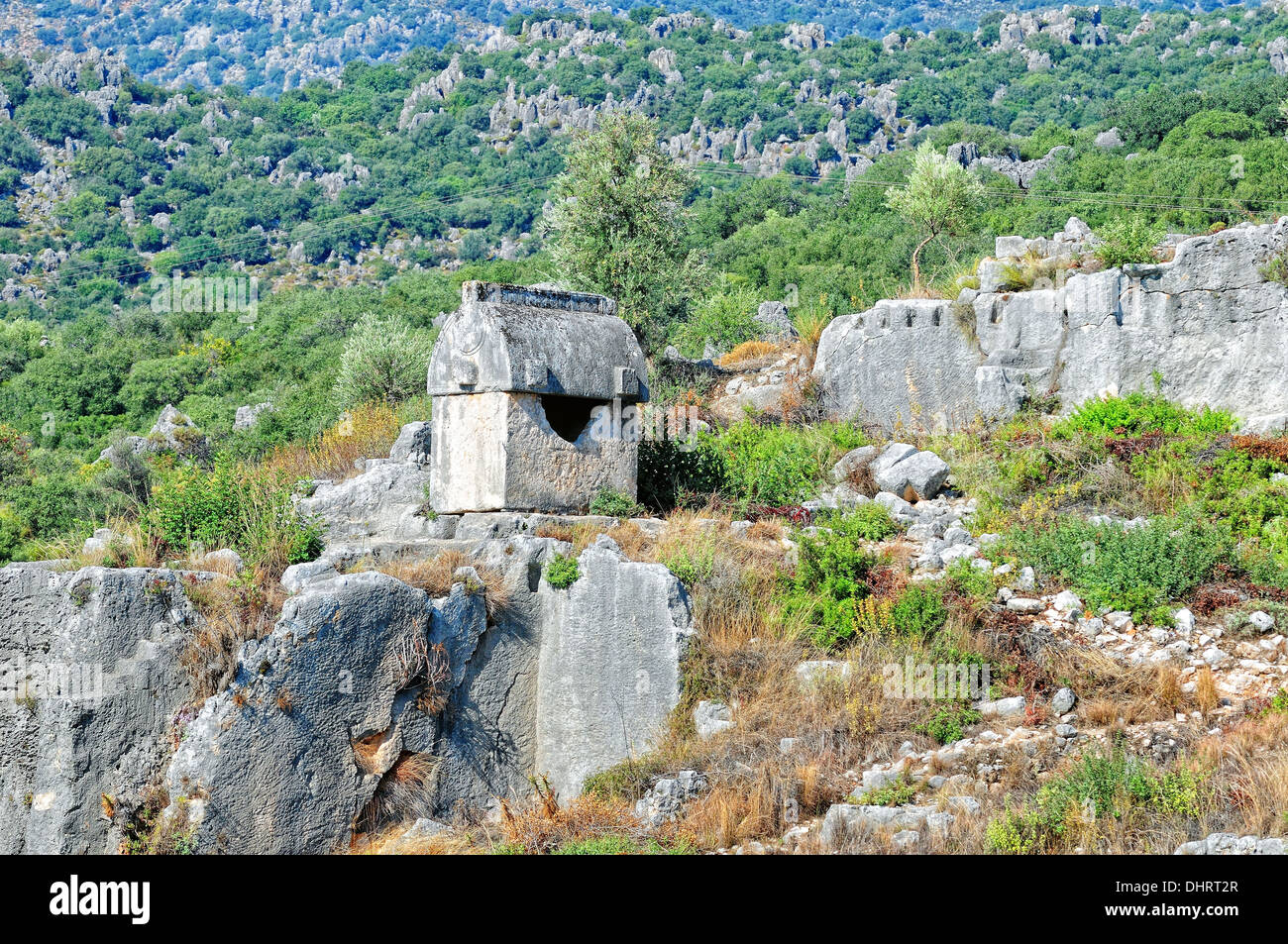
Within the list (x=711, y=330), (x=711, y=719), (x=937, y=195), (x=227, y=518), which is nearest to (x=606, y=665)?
(x=711, y=719)

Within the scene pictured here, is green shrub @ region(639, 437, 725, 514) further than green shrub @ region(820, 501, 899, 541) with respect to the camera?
Yes

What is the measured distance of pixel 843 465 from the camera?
12.8m

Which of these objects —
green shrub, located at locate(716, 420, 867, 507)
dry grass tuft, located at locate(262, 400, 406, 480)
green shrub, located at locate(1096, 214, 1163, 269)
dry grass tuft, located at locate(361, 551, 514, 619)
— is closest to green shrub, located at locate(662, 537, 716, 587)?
dry grass tuft, located at locate(361, 551, 514, 619)

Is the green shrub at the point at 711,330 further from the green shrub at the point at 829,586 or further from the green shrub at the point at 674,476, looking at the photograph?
the green shrub at the point at 829,586

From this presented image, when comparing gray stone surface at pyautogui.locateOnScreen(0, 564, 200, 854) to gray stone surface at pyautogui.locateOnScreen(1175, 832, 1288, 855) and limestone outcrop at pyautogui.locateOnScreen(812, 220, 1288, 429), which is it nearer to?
gray stone surface at pyautogui.locateOnScreen(1175, 832, 1288, 855)

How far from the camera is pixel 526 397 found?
Answer: 9469 mm

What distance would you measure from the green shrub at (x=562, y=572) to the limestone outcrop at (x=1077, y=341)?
6816mm

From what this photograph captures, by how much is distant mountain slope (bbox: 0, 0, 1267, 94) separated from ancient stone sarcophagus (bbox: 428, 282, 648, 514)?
111028 millimetres

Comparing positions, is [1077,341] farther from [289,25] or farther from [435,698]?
[289,25]

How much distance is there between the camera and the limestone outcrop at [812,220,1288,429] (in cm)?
1334

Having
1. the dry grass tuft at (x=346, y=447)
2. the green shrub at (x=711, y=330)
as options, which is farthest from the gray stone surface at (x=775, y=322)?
the dry grass tuft at (x=346, y=447)

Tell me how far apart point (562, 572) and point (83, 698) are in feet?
10.6

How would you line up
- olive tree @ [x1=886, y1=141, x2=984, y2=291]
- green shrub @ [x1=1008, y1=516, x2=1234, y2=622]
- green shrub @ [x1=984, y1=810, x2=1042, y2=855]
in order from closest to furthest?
green shrub @ [x1=984, y1=810, x2=1042, y2=855], green shrub @ [x1=1008, y1=516, x2=1234, y2=622], olive tree @ [x1=886, y1=141, x2=984, y2=291]

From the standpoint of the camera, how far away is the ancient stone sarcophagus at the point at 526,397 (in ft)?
30.8
